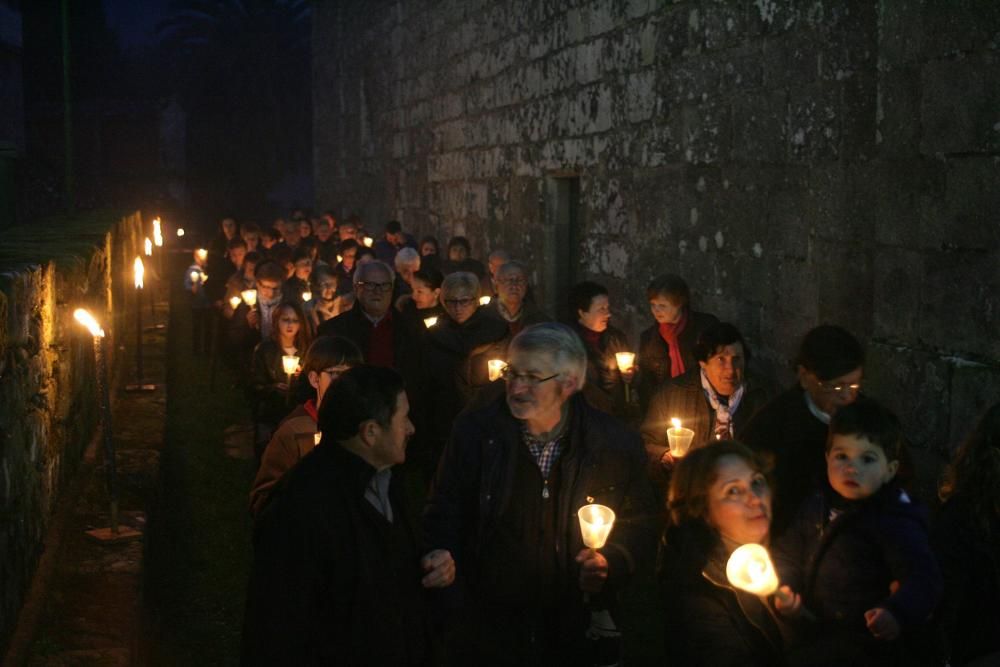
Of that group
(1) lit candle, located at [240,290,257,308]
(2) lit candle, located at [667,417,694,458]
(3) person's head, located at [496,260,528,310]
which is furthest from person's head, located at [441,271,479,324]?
(1) lit candle, located at [240,290,257,308]

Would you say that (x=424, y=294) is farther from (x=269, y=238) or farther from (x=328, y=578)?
(x=269, y=238)

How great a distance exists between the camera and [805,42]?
691cm

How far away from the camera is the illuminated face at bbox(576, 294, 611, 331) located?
723cm

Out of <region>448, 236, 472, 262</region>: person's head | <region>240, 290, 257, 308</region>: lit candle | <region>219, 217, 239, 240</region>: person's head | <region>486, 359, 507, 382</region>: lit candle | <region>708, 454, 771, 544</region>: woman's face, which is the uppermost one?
<region>219, 217, 239, 240</region>: person's head

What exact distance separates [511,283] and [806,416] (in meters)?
3.66

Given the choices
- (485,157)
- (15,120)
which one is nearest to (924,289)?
(485,157)

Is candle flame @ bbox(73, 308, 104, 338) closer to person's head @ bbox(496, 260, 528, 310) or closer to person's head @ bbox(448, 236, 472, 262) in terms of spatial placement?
person's head @ bbox(496, 260, 528, 310)

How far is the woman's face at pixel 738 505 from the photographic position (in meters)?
3.38

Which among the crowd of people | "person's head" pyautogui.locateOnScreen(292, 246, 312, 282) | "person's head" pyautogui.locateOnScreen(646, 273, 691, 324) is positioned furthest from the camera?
"person's head" pyautogui.locateOnScreen(292, 246, 312, 282)

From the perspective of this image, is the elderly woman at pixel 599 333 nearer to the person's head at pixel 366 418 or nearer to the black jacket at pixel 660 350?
the black jacket at pixel 660 350

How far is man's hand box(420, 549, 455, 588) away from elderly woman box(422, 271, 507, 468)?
8.95 feet

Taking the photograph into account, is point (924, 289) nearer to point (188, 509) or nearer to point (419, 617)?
point (419, 617)

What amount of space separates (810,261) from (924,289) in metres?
1.47

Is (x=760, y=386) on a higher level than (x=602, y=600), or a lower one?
higher
